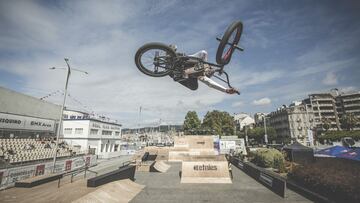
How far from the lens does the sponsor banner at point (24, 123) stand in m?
27.3

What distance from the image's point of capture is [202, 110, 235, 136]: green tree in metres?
70.9

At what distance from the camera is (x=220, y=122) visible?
71.6 meters

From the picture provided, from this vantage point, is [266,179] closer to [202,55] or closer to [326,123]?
[202,55]

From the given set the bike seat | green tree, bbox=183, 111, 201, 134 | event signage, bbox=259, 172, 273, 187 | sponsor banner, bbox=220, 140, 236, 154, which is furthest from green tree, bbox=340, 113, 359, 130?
the bike seat

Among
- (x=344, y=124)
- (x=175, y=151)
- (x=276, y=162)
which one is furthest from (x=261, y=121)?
(x=276, y=162)

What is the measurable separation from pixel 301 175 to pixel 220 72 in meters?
10.9

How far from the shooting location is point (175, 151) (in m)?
35.4

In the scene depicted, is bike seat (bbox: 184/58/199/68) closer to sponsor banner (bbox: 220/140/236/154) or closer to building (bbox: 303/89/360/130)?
sponsor banner (bbox: 220/140/236/154)

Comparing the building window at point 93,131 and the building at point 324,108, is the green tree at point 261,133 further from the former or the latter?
the building window at point 93,131

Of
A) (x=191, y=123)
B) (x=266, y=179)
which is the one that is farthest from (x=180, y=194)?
(x=191, y=123)

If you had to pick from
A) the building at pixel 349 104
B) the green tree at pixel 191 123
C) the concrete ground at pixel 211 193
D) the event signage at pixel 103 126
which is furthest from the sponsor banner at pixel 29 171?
the building at pixel 349 104

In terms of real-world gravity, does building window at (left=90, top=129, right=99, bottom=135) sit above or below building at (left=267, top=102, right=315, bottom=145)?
below

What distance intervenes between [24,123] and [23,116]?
112 cm

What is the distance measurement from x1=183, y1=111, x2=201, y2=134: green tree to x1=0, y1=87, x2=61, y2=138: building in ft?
135
